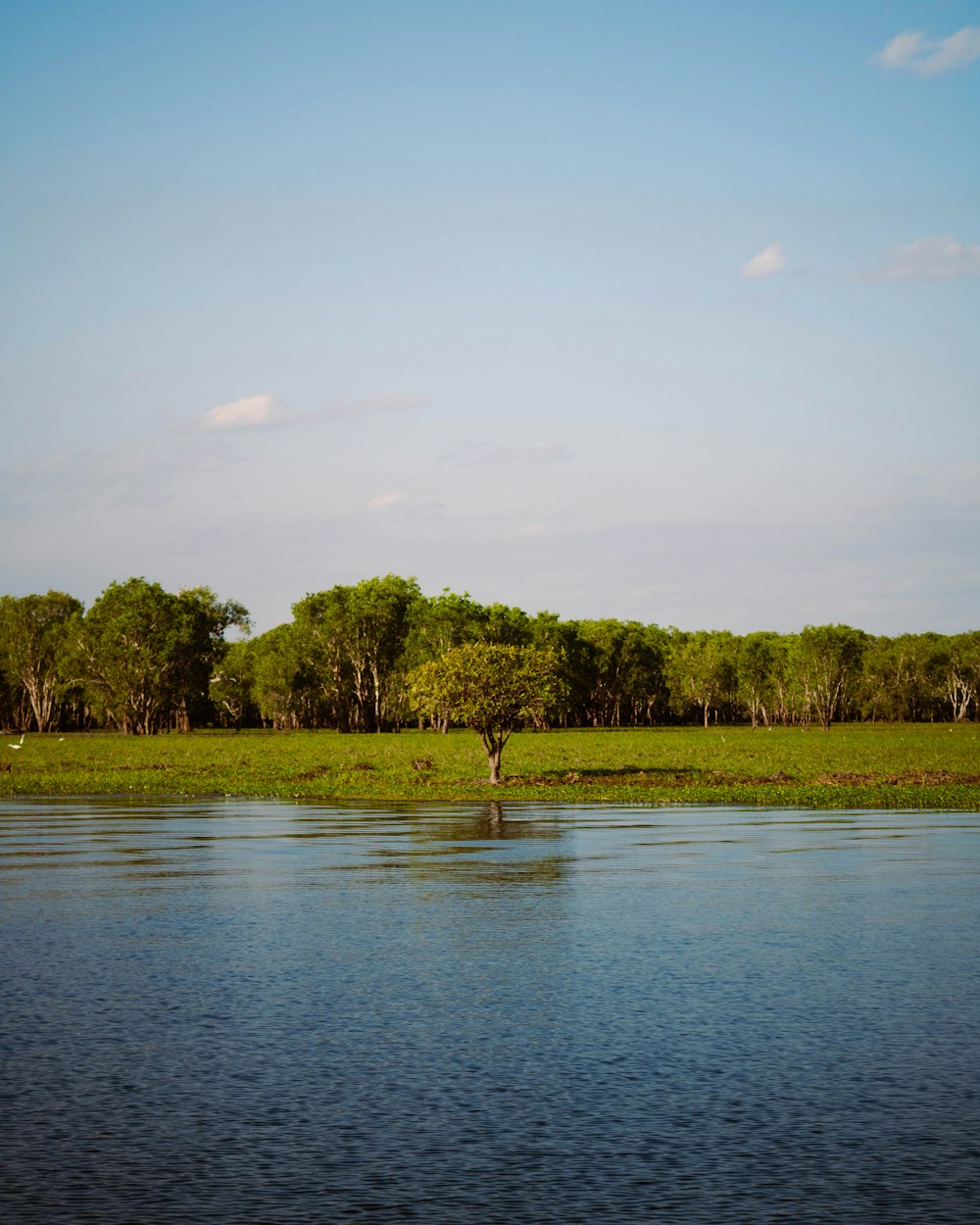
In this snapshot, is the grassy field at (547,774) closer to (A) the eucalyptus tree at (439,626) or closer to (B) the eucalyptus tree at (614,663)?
(A) the eucalyptus tree at (439,626)

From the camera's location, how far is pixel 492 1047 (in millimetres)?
11359

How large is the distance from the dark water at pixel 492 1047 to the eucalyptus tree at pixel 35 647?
5313 inches

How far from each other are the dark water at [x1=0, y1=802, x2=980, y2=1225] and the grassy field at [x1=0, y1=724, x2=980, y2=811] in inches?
811

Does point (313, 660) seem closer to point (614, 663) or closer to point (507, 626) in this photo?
point (507, 626)

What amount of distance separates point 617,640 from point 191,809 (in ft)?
488

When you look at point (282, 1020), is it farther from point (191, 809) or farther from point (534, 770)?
point (534, 770)

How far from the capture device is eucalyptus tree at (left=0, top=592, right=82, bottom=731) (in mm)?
151750

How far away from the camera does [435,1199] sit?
25.5 ft

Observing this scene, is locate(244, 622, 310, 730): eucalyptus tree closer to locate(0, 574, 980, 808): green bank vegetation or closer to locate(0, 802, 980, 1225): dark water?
locate(0, 574, 980, 808): green bank vegetation

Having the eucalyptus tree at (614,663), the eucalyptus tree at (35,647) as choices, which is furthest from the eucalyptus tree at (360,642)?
the eucalyptus tree at (614,663)

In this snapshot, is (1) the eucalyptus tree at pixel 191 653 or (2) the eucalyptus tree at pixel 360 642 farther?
(2) the eucalyptus tree at pixel 360 642

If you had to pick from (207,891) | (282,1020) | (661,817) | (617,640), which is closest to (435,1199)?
(282,1020)

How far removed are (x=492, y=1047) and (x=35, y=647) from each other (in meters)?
150

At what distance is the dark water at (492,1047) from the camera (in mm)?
7973
